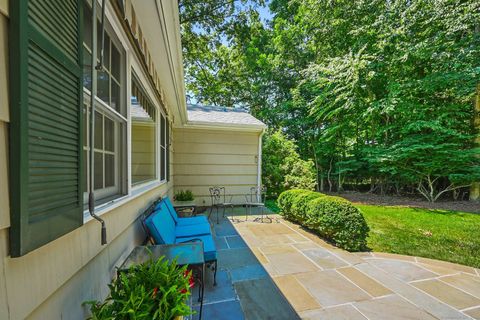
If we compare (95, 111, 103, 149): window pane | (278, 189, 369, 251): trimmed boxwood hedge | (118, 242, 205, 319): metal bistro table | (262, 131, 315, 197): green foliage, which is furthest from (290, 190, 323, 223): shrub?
(95, 111, 103, 149): window pane

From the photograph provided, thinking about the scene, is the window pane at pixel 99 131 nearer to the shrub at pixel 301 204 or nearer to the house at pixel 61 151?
the house at pixel 61 151

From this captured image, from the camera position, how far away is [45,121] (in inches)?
34.2

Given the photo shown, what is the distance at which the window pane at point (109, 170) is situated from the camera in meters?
1.97

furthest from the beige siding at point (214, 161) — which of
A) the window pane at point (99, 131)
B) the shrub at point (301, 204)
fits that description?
the window pane at point (99, 131)

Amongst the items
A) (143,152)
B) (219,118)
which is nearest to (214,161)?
(219,118)

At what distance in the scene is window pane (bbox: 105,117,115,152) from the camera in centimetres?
197

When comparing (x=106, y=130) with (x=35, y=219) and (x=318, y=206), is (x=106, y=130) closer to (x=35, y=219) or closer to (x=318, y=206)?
(x=35, y=219)

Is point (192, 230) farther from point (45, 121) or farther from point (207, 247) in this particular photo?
point (45, 121)

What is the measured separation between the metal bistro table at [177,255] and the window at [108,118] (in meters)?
0.53

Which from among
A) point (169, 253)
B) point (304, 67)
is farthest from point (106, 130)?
point (304, 67)

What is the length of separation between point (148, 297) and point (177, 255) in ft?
2.08

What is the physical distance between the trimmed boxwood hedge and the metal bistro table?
2691 mm

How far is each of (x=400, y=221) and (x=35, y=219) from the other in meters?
7.09

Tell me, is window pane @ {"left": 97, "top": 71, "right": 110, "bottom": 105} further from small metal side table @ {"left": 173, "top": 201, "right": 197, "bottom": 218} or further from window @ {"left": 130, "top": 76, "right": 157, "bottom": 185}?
small metal side table @ {"left": 173, "top": 201, "right": 197, "bottom": 218}
